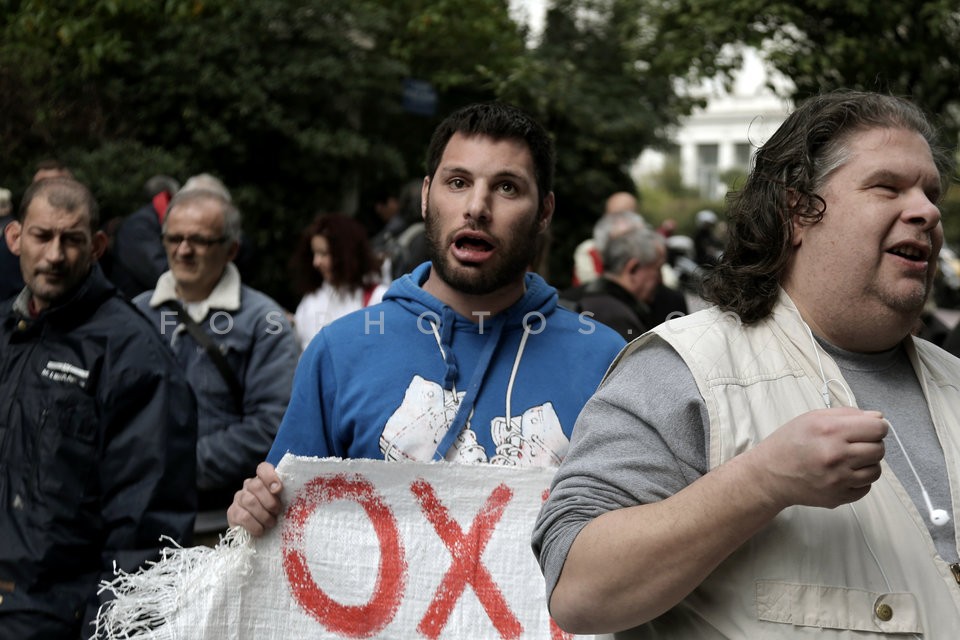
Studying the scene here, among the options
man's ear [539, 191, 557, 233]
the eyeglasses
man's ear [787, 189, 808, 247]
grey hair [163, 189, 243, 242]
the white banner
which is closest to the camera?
man's ear [787, 189, 808, 247]

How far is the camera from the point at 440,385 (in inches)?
116

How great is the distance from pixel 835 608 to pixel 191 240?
152 inches

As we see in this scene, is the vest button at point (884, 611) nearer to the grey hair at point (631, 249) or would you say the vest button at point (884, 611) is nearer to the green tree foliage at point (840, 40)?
the grey hair at point (631, 249)

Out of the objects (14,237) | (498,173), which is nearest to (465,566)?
(498,173)

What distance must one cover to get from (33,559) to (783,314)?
237 cm

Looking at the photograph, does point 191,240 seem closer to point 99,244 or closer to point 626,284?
point 99,244

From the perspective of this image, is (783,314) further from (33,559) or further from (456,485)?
(33,559)

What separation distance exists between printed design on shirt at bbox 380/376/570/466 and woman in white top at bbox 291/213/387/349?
13.2 feet

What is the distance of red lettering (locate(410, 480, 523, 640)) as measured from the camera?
2.88 metres

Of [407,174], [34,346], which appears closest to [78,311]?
[34,346]

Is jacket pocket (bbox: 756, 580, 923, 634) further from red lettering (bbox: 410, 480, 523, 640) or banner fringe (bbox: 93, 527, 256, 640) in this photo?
banner fringe (bbox: 93, 527, 256, 640)

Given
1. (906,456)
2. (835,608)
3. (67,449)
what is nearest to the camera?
(835,608)

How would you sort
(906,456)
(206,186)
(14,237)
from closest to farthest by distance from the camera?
(906,456) → (14,237) → (206,186)

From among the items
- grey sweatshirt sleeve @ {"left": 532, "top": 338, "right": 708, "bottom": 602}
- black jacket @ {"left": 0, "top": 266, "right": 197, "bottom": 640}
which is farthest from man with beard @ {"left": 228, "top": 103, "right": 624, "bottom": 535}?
grey sweatshirt sleeve @ {"left": 532, "top": 338, "right": 708, "bottom": 602}
